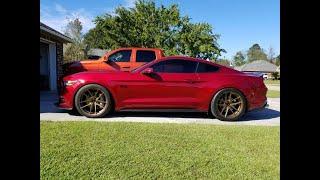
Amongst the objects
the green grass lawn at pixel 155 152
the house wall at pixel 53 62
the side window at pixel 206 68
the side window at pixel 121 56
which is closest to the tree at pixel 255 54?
the house wall at pixel 53 62

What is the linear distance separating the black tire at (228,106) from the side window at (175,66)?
84 centimetres

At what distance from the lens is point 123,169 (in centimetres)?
363

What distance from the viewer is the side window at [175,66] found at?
26.1 ft

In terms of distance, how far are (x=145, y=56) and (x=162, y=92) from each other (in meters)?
3.47

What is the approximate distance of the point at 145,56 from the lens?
35.9 ft

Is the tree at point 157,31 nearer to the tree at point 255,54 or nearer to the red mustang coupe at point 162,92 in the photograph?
the red mustang coupe at point 162,92

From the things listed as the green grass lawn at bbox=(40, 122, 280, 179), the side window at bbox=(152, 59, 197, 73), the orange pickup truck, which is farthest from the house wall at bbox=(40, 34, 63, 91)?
the green grass lawn at bbox=(40, 122, 280, 179)

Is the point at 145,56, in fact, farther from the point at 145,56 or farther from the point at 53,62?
the point at 53,62

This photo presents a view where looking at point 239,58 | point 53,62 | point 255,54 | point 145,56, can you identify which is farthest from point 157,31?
point 239,58

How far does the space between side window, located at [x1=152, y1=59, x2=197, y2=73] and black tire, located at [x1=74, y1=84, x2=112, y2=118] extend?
1268 millimetres

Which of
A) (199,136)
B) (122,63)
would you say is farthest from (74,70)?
(199,136)

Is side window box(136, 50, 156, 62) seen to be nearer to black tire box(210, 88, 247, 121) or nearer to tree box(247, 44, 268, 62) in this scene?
black tire box(210, 88, 247, 121)
